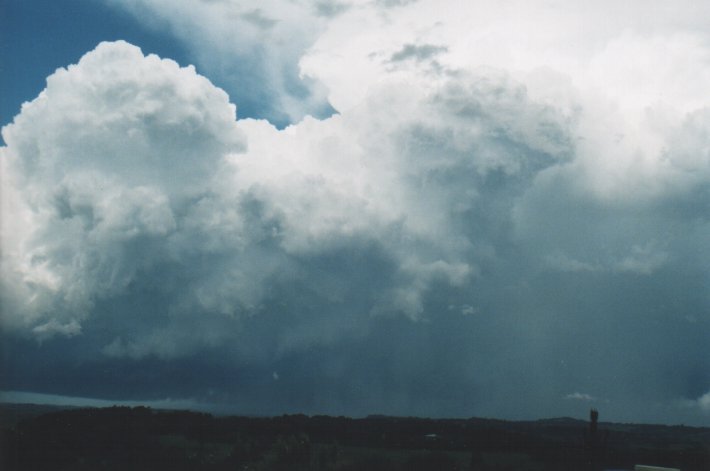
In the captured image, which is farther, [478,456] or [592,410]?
[478,456]

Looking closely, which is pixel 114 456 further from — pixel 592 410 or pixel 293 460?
pixel 592 410

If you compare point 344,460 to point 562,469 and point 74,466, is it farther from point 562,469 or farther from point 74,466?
point 74,466

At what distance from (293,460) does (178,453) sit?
34.0 m

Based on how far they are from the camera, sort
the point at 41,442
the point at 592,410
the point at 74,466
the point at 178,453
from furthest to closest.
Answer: the point at 178,453, the point at 41,442, the point at 74,466, the point at 592,410

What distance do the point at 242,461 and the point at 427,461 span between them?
181ft

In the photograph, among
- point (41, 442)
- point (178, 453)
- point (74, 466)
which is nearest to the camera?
point (74, 466)

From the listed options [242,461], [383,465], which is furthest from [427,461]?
[242,461]

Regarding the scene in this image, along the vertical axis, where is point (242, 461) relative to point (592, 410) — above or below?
below

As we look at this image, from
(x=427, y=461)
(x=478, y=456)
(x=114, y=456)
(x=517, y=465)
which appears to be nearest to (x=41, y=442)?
(x=114, y=456)

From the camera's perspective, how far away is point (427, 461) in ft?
651

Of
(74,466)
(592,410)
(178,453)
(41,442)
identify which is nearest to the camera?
(592,410)

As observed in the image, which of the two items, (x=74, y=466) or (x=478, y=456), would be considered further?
(x=478, y=456)

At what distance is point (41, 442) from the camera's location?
183m

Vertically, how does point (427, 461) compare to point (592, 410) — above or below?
below
